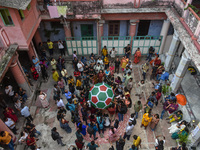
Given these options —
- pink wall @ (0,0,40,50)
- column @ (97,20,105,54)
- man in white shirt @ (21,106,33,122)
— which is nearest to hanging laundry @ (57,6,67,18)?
pink wall @ (0,0,40,50)

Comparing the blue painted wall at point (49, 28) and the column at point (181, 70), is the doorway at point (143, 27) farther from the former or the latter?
the blue painted wall at point (49, 28)

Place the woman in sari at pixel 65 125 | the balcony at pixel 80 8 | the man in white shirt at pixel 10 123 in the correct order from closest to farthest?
the woman in sari at pixel 65 125 → the man in white shirt at pixel 10 123 → the balcony at pixel 80 8

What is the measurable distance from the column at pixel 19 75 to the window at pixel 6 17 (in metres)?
1.79

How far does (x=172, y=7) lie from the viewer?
1088 centimetres

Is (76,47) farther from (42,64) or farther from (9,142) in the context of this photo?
(9,142)

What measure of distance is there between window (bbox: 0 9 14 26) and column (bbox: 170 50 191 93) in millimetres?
9418

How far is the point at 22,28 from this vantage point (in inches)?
348

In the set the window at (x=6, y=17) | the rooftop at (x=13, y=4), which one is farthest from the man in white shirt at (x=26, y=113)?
the rooftop at (x=13, y=4)

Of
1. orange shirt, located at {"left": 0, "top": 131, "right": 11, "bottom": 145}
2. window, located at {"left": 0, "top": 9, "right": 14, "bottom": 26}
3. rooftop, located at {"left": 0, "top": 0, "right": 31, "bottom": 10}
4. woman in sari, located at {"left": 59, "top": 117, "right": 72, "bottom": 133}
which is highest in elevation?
rooftop, located at {"left": 0, "top": 0, "right": 31, "bottom": 10}

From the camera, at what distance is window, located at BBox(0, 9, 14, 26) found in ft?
26.4

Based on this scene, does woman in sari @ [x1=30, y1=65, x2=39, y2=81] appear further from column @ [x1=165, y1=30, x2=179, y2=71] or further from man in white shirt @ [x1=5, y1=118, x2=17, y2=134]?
column @ [x1=165, y1=30, x2=179, y2=71]

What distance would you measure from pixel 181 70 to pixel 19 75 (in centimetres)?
945

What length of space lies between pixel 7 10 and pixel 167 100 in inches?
373

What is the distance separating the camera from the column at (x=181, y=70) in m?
8.77
